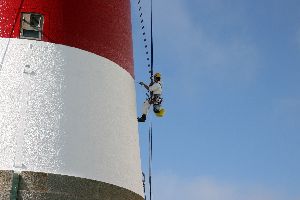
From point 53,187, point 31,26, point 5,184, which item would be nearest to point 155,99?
point 31,26

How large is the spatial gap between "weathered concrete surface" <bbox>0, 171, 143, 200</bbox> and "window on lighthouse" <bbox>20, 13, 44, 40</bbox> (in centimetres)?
322

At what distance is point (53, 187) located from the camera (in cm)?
1071

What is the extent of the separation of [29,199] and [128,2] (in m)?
6.82

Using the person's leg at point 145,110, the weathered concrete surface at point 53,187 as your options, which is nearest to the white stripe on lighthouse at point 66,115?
the weathered concrete surface at point 53,187

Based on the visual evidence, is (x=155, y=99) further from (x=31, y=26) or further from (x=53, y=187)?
(x=53, y=187)

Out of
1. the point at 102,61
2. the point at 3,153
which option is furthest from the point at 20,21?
the point at 3,153

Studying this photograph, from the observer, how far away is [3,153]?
10.6 meters

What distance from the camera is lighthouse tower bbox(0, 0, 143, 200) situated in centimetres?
1080

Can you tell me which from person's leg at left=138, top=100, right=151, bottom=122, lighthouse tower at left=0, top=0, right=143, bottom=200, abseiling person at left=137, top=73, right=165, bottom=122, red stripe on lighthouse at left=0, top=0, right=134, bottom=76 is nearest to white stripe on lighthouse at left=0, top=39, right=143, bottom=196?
lighthouse tower at left=0, top=0, right=143, bottom=200

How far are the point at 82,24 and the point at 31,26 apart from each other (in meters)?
1.27

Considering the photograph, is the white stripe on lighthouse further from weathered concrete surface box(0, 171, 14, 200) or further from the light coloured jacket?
the light coloured jacket

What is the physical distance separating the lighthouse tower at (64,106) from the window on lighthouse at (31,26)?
22 mm

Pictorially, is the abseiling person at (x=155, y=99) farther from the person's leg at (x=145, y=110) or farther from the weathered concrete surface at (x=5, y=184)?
the weathered concrete surface at (x=5, y=184)

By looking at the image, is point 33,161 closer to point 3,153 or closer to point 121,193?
point 3,153
